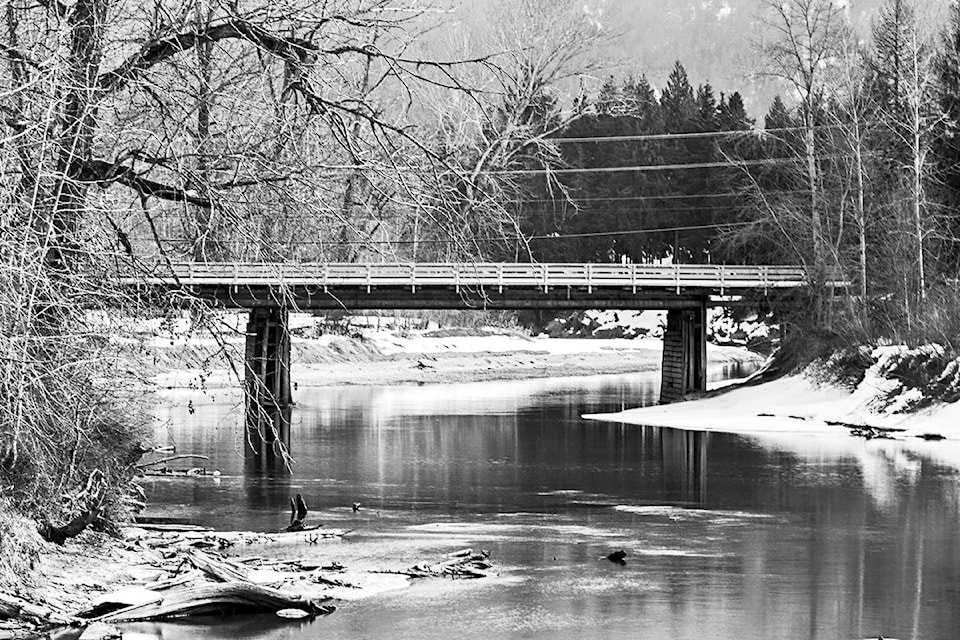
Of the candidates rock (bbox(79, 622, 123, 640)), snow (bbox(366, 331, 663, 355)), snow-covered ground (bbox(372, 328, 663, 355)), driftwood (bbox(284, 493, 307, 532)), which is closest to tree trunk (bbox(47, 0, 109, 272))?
rock (bbox(79, 622, 123, 640))

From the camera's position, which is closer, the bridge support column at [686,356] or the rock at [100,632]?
the rock at [100,632]

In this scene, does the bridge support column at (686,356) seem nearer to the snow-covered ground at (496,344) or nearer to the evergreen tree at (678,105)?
the snow-covered ground at (496,344)

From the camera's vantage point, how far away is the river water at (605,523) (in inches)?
529

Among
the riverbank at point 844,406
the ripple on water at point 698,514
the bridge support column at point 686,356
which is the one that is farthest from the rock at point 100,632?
the bridge support column at point 686,356

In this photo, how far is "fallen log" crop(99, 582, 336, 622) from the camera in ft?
42.1

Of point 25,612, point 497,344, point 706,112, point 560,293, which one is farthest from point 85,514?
point 706,112

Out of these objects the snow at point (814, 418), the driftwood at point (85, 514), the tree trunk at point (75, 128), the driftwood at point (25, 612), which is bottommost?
the snow at point (814, 418)

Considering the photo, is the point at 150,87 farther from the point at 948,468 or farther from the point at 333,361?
the point at 333,361

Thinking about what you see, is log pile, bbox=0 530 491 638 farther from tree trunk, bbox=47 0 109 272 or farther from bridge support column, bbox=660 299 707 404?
bridge support column, bbox=660 299 707 404

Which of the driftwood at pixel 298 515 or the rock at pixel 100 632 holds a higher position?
the rock at pixel 100 632

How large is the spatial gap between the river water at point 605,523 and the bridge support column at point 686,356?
785 cm

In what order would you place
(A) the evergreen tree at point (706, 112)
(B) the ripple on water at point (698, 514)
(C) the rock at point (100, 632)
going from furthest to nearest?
(A) the evergreen tree at point (706, 112) → (B) the ripple on water at point (698, 514) → (C) the rock at point (100, 632)

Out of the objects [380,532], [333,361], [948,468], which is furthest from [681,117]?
[380,532]

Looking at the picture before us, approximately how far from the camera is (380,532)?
1931 cm
